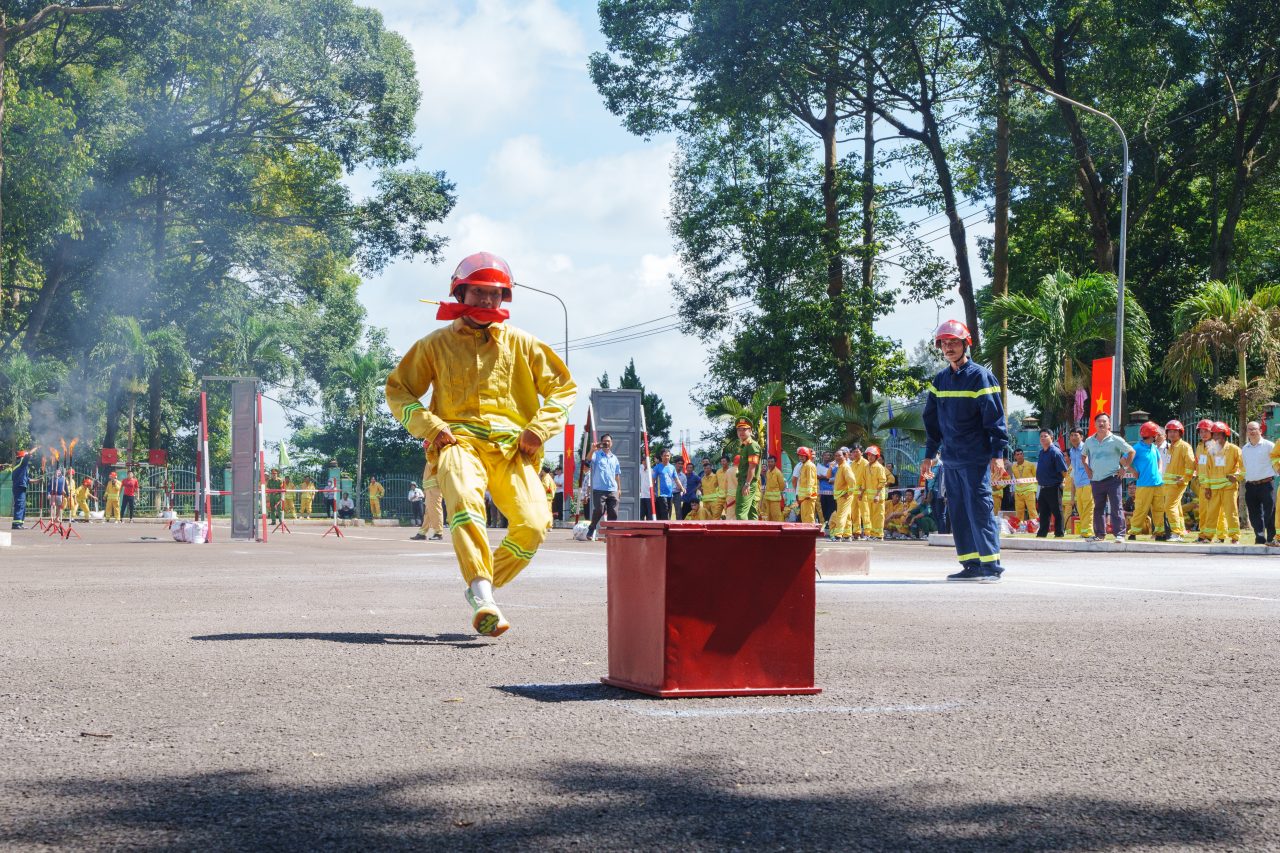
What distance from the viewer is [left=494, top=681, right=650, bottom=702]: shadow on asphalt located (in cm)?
540

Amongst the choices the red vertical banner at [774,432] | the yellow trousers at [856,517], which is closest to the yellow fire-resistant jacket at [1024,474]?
the yellow trousers at [856,517]

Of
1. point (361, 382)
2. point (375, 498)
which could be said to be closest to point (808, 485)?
point (375, 498)

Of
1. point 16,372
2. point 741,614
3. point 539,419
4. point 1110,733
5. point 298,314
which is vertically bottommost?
point 1110,733

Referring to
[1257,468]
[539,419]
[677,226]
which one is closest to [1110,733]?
[539,419]

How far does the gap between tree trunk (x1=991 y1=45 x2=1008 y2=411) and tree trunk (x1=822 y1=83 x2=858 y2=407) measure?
4594 millimetres

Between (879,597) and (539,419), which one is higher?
(539,419)

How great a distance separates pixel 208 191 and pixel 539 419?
35.1 meters

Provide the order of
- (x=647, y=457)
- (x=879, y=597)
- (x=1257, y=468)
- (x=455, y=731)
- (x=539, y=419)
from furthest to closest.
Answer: (x=647, y=457) < (x=1257, y=468) < (x=879, y=597) < (x=539, y=419) < (x=455, y=731)

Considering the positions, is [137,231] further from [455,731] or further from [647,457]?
[455,731]

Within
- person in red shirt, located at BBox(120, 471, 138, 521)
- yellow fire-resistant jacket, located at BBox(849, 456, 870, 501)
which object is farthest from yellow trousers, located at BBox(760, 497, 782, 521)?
person in red shirt, located at BBox(120, 471, 138, 521)

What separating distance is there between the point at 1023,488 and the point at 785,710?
2388 cm

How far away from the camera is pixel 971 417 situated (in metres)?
11.7

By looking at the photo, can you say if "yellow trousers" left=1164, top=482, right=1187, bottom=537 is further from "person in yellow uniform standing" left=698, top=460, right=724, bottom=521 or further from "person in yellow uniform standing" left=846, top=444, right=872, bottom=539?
"person in yellow uniform standing" left=698, top=460, right=724, bottom=521

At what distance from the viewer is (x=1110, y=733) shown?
15.4ft
